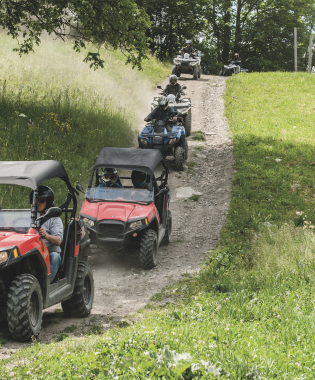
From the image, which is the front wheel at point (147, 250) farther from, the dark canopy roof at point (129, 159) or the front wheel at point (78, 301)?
the front wheel at point (78, 301)

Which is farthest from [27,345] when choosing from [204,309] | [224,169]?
[224,169]

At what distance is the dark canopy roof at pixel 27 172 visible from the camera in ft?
15.1

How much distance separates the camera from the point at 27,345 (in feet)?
13.8

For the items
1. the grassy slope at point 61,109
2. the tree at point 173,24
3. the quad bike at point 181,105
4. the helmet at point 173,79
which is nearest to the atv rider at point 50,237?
the grassy slope at point 61,109

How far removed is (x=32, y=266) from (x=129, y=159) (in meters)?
4.20

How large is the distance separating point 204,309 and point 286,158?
9664 millimetres

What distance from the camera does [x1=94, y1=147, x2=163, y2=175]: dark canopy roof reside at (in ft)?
27.7

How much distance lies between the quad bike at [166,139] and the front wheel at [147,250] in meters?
5.69

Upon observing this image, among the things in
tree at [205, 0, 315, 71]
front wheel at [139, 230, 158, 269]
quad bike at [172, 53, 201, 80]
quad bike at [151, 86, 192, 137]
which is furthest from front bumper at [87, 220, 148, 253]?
tree at [205, 0, 315, 71]

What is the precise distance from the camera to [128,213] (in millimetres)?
7812

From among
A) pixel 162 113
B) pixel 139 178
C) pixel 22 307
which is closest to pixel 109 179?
pixel 139 178

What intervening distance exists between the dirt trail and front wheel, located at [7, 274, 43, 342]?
14cm

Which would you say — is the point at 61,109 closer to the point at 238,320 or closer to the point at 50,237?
the point at 50,237

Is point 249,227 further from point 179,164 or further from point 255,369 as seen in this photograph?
point 255,369
